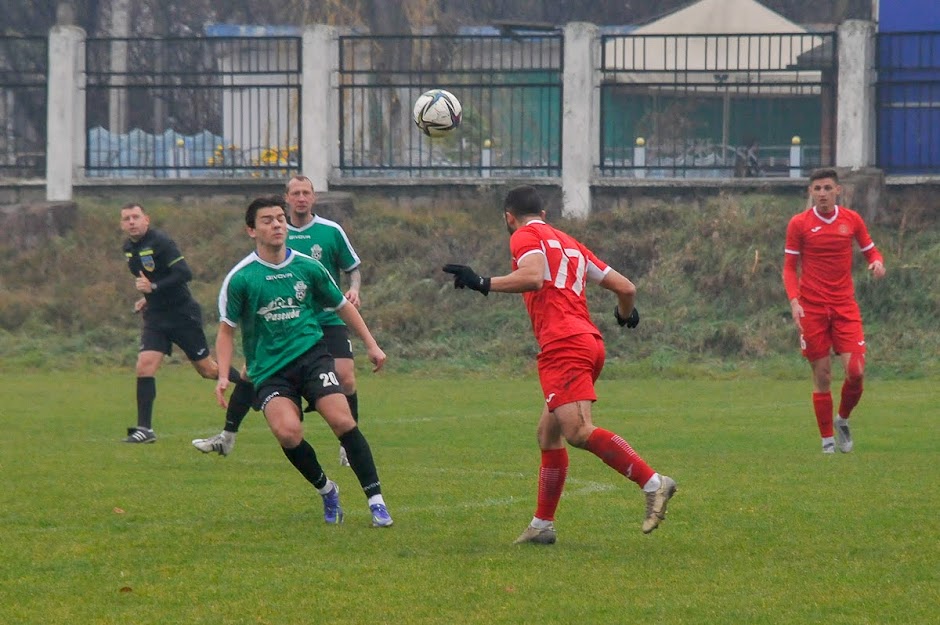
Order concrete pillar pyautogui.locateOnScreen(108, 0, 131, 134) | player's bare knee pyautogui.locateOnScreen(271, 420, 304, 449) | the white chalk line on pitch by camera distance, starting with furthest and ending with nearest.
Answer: concrete pillar pyautogui.locateOnScreen(108, 0, 131, 134) → the white chalk line on pitch → player's bare knee pyautogui.locateOnScreen(271, 420, 304, 449)

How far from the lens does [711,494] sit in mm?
9023

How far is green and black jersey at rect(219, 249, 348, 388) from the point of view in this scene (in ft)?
26.0

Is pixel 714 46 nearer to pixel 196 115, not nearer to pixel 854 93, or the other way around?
pixel 854 93

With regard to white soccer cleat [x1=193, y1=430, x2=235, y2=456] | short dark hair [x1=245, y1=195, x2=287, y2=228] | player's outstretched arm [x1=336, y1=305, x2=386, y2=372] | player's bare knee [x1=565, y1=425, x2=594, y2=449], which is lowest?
white soccer cleat [x1=193, y1=430, x2=235, y2=456]

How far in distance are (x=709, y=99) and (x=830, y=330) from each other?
1599cm

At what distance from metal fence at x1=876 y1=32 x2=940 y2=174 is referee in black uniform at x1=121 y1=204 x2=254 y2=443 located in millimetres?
14211

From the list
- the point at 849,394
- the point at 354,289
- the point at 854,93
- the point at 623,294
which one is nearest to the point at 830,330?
the point at 849,394

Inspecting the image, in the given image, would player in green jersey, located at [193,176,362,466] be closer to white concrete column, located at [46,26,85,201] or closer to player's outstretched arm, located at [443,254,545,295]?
player's outstretched arm, located at [443,254,545,295]

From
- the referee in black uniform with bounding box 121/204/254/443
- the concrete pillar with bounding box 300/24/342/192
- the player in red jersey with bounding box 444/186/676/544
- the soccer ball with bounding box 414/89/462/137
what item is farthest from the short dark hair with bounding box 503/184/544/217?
the concrete pillar with bounding box 300/24/342/192

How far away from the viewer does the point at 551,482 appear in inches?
291

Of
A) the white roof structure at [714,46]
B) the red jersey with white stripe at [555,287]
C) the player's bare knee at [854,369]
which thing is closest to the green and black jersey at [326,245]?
the red jersey with white stripe at [555,287]

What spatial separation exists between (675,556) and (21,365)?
15.5m

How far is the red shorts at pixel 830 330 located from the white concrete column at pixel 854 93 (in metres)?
12.1

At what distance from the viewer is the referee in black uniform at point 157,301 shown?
1257 centimetres
